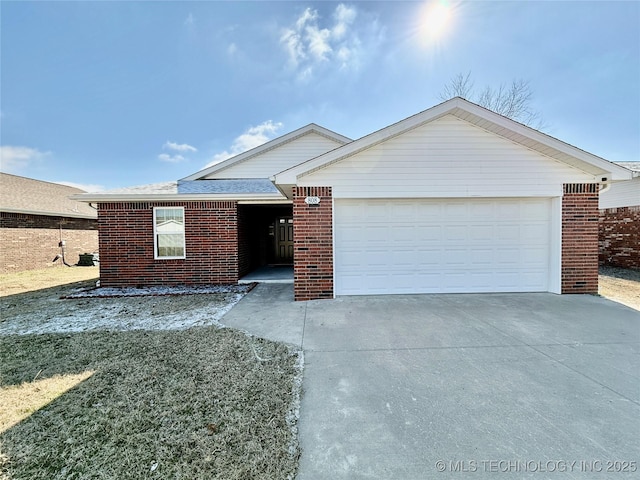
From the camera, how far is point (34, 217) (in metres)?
13.7

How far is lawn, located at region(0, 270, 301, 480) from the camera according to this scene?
2.04 m

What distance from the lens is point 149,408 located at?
2.70m

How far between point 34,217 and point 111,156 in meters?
5.37

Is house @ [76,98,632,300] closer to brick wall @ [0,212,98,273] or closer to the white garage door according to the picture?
the white garage door

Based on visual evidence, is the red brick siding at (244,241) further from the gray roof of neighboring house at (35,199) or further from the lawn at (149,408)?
the gray roof of neighboring house at (35,199)

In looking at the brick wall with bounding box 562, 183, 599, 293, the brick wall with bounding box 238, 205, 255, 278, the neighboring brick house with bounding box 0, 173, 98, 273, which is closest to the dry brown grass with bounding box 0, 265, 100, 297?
the neighboring brick house with bounding box 0, 173, 98, 273

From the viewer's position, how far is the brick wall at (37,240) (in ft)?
41.0

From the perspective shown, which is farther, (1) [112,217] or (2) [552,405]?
(1) [112,217]

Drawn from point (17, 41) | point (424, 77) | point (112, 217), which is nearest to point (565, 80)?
point (424, 77)

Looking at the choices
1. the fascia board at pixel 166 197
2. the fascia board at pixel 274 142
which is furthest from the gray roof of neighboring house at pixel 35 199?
the fascia board at pixel 274 142

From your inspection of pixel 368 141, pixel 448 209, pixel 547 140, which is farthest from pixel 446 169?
pixel 547 140

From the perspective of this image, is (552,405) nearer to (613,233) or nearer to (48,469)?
(48,469)

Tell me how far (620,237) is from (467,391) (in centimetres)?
1377

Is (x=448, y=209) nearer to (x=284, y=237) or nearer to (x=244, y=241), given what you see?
(x=244, y=241)
